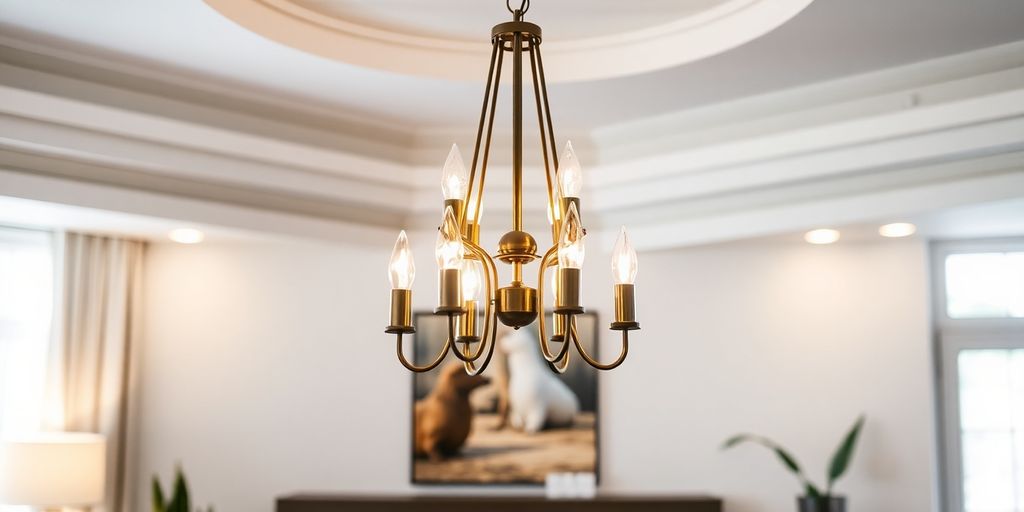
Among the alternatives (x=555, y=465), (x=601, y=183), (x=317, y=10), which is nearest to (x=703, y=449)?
(x=555, y=465)

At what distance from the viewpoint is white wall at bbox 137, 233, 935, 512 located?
538 centimetres

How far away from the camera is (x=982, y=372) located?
5438 millimetres

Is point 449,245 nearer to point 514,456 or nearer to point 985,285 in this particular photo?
point 514,456

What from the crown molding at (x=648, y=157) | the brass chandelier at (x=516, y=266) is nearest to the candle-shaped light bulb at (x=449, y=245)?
the brass chandelier at (x=516, y=266)

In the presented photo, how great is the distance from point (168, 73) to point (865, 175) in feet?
9.71

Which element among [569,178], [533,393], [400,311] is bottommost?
[533,393]

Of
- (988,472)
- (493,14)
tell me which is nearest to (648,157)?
(493,14)

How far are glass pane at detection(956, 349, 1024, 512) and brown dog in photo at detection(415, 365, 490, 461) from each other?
2378mm

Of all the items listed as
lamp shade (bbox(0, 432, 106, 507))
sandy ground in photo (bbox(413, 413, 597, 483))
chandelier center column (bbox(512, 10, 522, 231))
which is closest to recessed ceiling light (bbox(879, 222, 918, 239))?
sandy ground in photo (bbox(413, 413, 597, 483))

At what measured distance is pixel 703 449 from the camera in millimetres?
5473

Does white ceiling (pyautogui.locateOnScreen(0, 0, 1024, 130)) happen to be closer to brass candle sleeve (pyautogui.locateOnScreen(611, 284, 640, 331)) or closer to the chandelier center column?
the chandelier center column

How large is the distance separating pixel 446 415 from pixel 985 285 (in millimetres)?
2755

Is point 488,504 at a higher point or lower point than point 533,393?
lower

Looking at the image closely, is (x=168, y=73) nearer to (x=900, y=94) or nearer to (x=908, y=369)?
(x=900, y=94)
